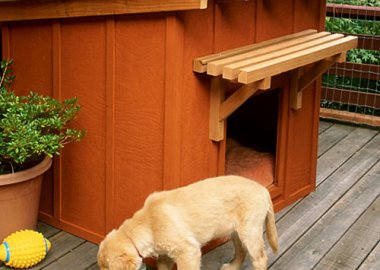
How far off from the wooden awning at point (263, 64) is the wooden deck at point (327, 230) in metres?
0.81

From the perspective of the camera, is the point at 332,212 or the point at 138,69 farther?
the point at 332,212

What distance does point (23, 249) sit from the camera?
4.13 m

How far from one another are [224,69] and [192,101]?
304mm

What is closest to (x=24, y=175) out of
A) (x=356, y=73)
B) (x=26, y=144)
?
(x=26, y=144)

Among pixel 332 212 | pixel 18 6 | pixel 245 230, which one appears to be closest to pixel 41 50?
pixel 18 6

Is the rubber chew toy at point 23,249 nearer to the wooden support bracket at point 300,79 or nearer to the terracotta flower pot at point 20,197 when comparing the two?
the terracotta flower pot at point 20,197

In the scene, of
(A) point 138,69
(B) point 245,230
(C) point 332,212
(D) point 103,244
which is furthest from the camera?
(C) point 332,212

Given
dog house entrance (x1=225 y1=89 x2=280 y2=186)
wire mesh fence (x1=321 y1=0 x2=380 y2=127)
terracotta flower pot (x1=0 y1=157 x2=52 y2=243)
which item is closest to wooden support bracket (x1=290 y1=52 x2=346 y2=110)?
dog house entrance (x1=225 y1=89 x2=280 y2=186)

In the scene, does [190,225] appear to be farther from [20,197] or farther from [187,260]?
[20,197]

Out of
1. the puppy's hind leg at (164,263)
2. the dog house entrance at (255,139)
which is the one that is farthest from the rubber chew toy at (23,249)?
the dog house entrance at (255,139)

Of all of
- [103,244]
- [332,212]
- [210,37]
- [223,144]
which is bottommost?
[332,212]

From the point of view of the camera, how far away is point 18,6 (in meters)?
4.39

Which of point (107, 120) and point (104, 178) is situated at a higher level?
point (107, 120)

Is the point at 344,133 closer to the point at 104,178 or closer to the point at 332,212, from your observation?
the point at 332,212
